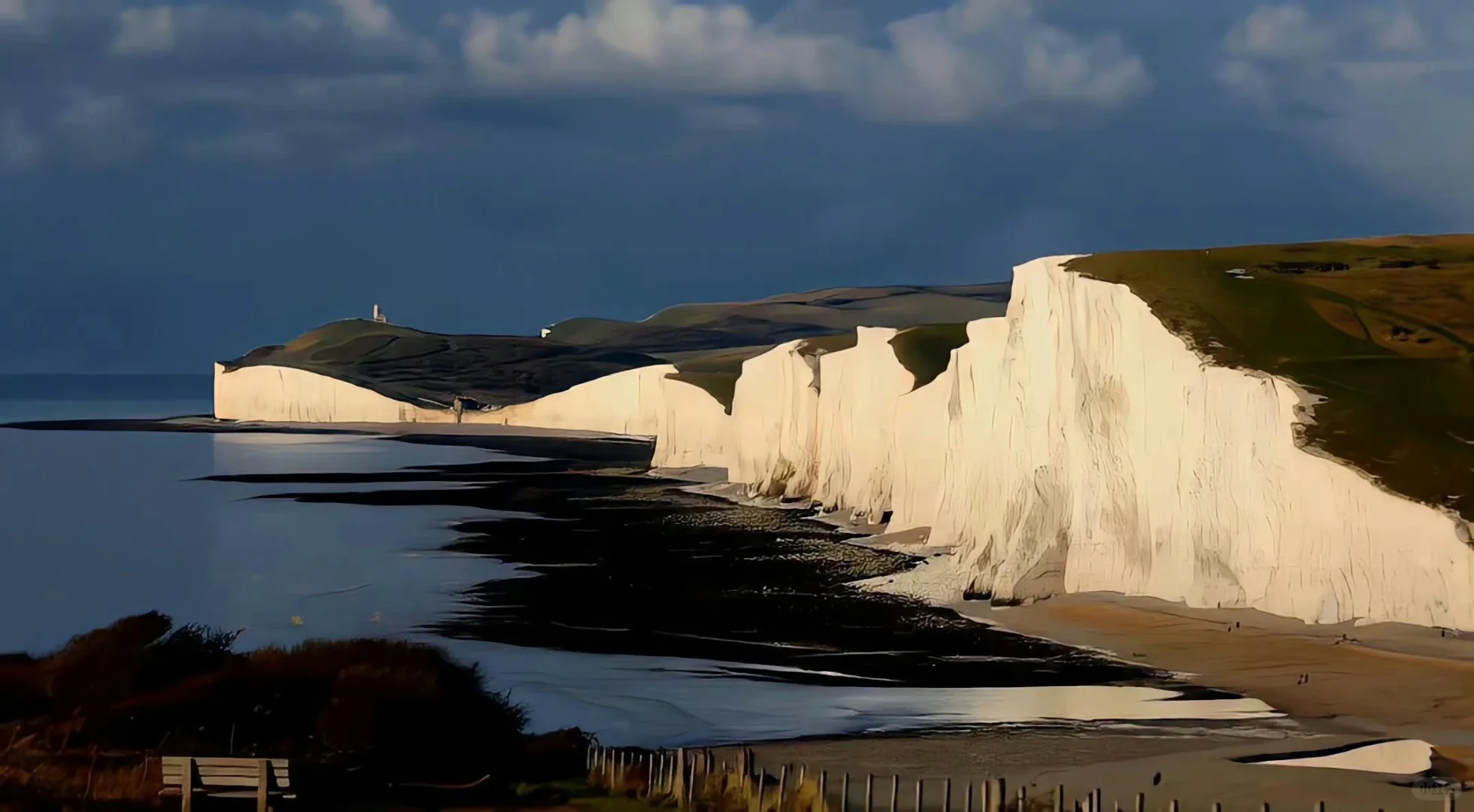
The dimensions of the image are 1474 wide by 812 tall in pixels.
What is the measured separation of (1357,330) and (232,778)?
27.0 metres

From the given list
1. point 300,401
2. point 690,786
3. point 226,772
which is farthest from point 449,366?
point 226,772

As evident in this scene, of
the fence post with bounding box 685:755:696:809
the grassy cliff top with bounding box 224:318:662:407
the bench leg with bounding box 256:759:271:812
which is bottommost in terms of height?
the fence post with bounding box 685:755:696:809

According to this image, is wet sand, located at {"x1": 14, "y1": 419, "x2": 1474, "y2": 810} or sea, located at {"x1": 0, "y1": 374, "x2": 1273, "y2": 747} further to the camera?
sea, located at {"x1": 0, "y1": 374, "x2": 1273, "y2": 747}

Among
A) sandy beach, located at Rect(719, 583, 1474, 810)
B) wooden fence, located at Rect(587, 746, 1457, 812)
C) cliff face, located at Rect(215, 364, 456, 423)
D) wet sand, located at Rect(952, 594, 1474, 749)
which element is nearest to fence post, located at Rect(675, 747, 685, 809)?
wooden fence, located at Rect(587, 746, 1457, 812)

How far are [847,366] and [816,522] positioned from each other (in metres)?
8.48

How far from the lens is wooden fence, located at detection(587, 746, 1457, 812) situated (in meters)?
17.1

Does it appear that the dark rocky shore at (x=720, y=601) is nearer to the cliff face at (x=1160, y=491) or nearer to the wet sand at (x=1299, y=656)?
the wet sand at (x=1299, y=656)

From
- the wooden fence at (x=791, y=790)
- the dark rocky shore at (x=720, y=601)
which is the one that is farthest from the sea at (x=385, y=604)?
the wooden fence at (x=791, y=790)

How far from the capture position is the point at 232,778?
15.5 meters

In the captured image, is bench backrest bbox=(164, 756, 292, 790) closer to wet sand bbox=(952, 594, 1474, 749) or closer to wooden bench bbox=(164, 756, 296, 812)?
wooden bench bbox=(164, 756, 296, 812)

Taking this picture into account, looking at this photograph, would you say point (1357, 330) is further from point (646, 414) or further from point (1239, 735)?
point (646, 414)

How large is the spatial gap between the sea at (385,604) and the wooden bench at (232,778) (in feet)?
24.4

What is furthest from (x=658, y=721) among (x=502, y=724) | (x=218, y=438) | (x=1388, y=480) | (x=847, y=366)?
(x=218, y=438)

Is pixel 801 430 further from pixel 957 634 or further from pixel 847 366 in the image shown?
pixel 957 634
